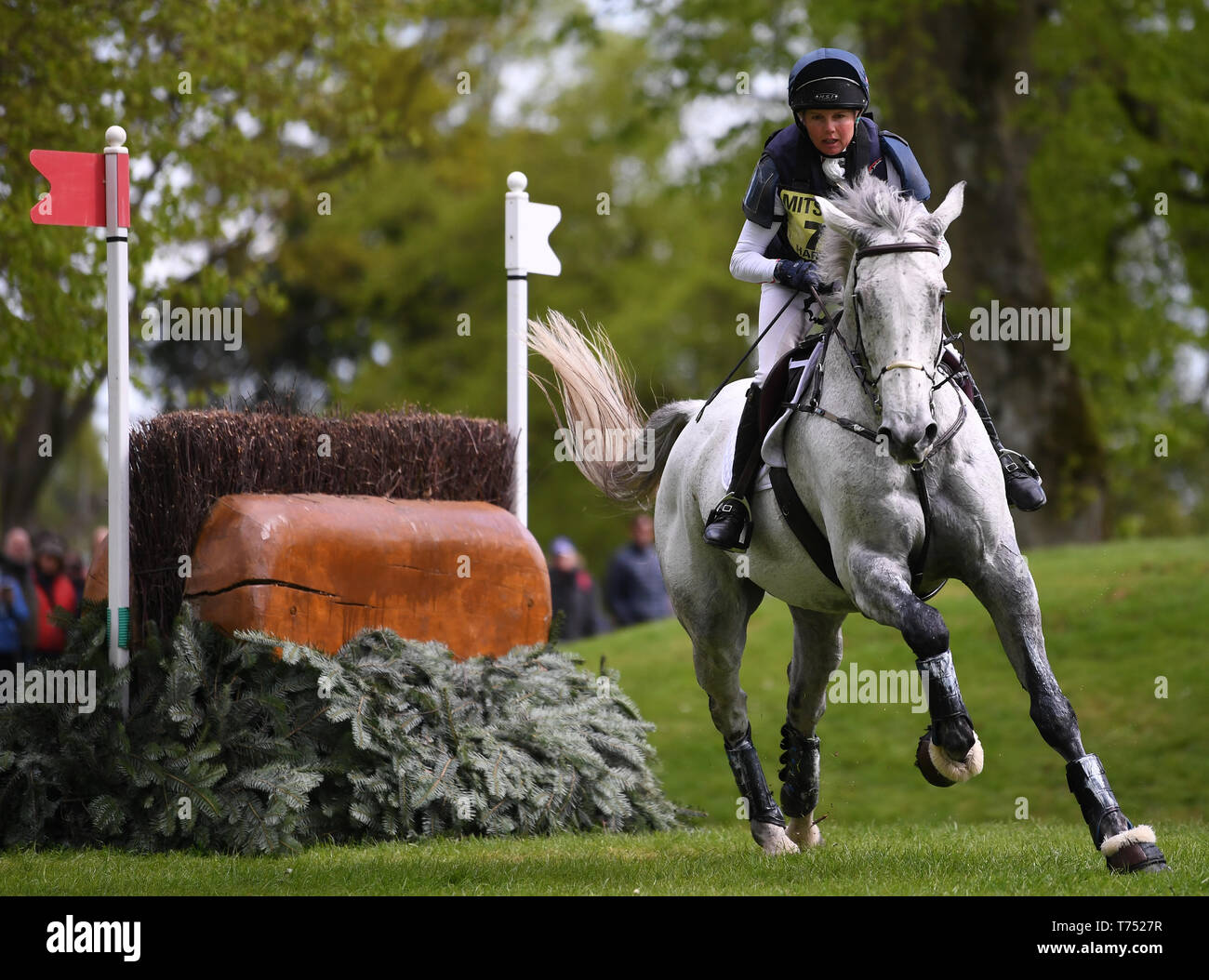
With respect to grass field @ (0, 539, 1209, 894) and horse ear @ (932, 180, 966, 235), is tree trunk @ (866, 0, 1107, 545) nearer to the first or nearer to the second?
grass field @ (0, 539, 1209, 894)

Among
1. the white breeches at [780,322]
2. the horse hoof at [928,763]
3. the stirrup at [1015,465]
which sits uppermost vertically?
the white breeches at [780,322]

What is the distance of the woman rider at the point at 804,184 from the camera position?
20.9 ft

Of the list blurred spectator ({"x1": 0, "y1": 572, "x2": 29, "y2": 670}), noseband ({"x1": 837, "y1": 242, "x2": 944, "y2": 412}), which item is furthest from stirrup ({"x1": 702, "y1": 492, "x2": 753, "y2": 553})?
blurred spectator ({"x1": 0, "y1": 572, "x2": 29, "y2": 670})

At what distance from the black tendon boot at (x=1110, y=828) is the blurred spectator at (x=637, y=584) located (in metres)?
11.6

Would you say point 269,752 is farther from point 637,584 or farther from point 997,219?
point 997,219

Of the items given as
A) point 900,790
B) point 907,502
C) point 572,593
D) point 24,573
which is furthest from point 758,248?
point 572,593

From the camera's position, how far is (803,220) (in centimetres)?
667

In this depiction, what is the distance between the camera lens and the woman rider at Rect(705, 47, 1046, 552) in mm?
6359

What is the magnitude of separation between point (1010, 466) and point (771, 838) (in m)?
2.21

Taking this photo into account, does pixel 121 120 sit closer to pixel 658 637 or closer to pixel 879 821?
pixel 658 637

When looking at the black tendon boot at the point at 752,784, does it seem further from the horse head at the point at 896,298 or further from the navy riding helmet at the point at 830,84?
the navy riding helmet at the point at 830,84

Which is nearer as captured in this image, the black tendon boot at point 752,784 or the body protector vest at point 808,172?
the body protector vest at point 808,172

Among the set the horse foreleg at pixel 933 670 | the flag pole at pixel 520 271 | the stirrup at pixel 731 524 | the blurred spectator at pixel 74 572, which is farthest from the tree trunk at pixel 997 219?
the horse foreleg at pixel 933 670
